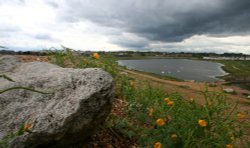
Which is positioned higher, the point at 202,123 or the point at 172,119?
the point at 202,123

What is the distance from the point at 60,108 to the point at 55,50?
2515 mm

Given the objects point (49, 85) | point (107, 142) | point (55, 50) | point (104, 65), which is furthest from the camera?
point (55, 50)

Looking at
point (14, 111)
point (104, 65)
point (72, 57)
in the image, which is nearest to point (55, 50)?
point (72, 57)

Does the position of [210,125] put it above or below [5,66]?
below

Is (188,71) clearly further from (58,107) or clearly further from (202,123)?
(58,107)

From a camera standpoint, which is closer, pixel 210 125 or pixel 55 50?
pixel 210 125

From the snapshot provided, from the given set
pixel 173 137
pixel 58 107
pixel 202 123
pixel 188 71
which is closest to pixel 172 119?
pixel 173 137

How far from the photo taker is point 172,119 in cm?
318

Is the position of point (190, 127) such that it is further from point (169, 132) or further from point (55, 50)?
point (55, 50)

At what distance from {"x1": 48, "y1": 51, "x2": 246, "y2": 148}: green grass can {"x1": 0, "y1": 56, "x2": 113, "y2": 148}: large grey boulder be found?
0.66 metres

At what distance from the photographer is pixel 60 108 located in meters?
2.85

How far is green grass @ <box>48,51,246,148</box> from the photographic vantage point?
284 centimetres

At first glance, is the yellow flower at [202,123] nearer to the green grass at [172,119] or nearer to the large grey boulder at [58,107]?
the green grass at [172,119]

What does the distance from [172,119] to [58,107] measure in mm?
1312
